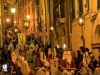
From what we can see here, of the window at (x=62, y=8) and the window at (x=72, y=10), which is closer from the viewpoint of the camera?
the window at (x=72, y=10)

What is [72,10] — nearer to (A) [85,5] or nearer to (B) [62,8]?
(B) [62,8]

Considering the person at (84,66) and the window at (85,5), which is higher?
the window at (85,5)

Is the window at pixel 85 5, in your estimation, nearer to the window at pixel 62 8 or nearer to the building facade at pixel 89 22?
the building facade at pixel 89 22

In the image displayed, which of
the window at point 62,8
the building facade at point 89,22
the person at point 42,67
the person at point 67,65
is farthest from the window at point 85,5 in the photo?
the person at point 67,65

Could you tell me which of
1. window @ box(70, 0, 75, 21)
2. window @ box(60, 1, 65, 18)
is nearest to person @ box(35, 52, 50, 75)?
window @ box(70, 0, 75, 21)

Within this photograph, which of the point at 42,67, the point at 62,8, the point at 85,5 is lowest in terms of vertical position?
the point at 42,67

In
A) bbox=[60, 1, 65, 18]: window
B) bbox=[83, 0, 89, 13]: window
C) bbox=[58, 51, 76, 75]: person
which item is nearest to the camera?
bbox=[58, 51, 76, 75]: person

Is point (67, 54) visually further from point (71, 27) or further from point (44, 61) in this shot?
point (71, 27)

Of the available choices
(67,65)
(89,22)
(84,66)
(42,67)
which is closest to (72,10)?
(89,22)

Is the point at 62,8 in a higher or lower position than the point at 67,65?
higher

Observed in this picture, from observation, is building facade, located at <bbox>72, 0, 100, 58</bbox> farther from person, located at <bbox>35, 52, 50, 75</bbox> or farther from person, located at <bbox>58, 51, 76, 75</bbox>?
person, located at <bbox>58, 51, 76, 75</bbox>

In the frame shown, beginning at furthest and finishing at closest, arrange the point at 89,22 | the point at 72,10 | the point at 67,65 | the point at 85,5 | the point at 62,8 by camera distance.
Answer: the point at 62,8 → the point at 72,10 → the point at 85,5 → the point at 89,22 → the point at 67,65

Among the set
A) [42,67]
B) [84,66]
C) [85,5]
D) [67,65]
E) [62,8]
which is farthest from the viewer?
[62,8]

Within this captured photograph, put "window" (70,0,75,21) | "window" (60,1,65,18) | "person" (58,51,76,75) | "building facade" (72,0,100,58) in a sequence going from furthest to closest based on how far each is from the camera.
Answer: "window" (60,1,65,18) → "window" (70,0,75,21) → "building facade" (72,0,100,58) → "person" (58,51,76,75)
